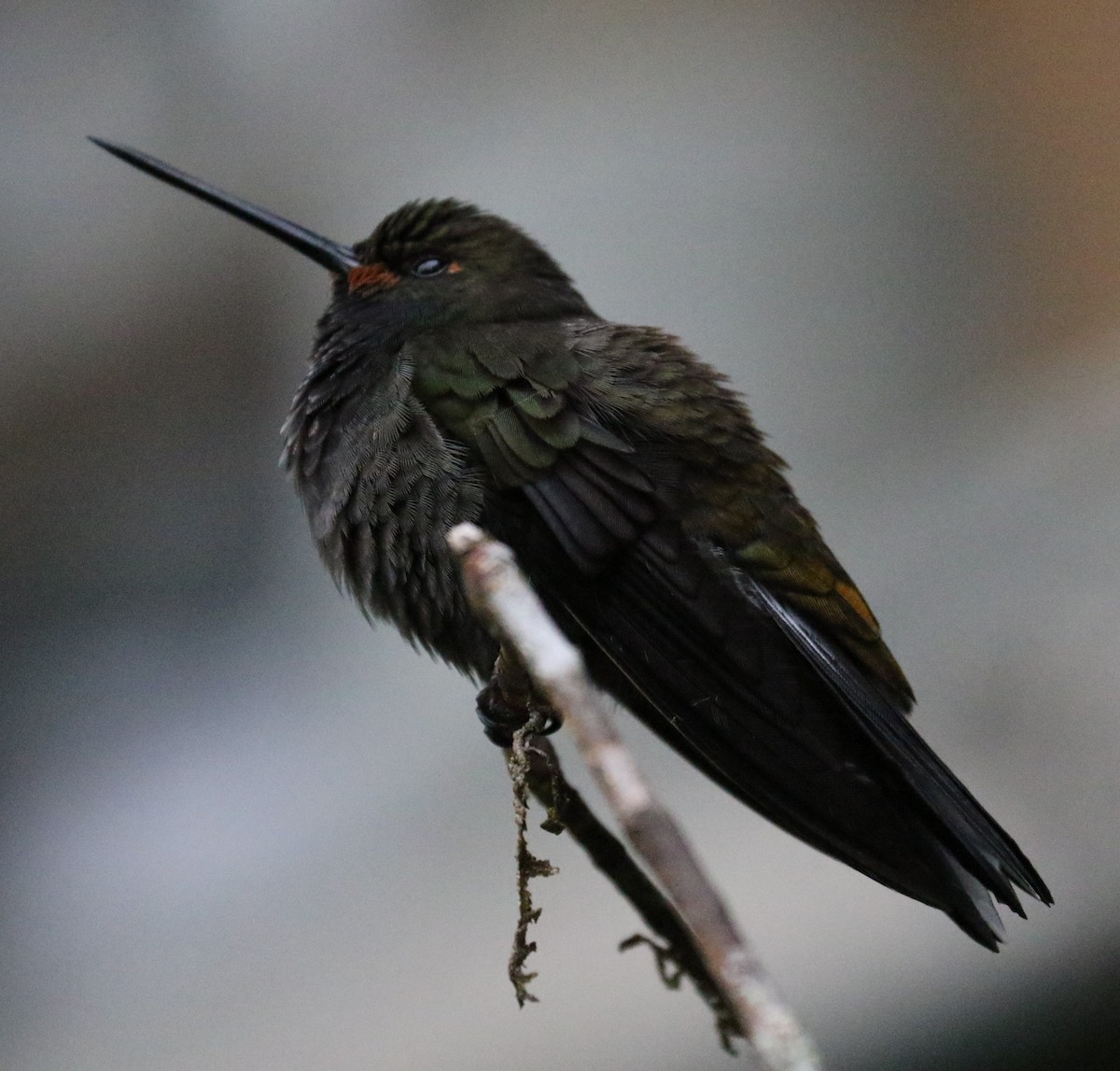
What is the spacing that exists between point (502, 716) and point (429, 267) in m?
1.06

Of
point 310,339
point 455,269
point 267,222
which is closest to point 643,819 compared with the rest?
point 455,269

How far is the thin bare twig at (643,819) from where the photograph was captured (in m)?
0.77

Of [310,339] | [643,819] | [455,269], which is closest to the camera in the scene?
[643,819]

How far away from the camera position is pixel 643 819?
0.86m

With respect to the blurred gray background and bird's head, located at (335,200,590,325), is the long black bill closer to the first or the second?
bird's head, located at (335,200,590,325)

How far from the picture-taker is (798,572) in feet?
6.81

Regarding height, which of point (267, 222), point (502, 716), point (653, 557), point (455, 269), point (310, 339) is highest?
point (310, 339)

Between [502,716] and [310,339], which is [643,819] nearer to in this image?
[502,716]

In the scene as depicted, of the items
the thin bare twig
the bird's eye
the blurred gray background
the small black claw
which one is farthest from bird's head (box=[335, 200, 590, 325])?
the blurred gray background

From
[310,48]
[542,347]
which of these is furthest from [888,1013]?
[310,48]

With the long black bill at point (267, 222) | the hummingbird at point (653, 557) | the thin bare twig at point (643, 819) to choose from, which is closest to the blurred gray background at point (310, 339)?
the long black bill at point (267, 222)

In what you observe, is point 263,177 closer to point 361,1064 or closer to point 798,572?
point 361,1064

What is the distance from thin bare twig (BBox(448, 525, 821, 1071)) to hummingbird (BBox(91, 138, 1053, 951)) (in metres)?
0.91

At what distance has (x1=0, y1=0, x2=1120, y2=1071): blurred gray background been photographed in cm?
431
